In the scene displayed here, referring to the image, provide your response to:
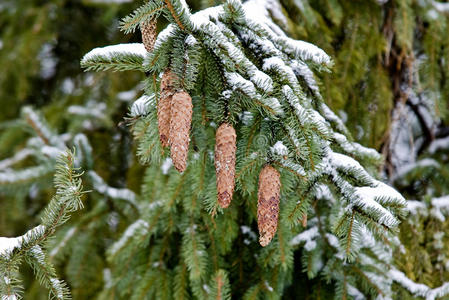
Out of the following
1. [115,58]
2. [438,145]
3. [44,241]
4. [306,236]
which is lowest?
[438,145]

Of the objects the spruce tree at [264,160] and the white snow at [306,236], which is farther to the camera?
the white snow at [306,236]

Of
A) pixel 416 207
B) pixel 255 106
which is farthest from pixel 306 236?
pixel 255 106

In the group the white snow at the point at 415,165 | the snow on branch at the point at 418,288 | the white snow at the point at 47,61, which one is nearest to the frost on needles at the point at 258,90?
the snow on branch at the point at 418,288


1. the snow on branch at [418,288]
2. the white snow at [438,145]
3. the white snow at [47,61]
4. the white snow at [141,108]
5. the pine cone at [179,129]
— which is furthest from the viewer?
the white snow at [47,61]

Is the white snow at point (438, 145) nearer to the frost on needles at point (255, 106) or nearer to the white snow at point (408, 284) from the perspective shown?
the white snow at point (408, 284)

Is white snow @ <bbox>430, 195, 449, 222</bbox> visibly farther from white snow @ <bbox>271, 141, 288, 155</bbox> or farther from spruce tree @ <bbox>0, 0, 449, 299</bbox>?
white snow @ <bbox>271, 141, 288, 155</bbox>

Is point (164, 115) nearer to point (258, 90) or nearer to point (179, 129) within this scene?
point (179, 129)

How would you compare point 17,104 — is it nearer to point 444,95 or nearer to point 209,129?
point 209,129
